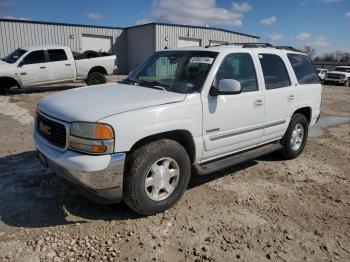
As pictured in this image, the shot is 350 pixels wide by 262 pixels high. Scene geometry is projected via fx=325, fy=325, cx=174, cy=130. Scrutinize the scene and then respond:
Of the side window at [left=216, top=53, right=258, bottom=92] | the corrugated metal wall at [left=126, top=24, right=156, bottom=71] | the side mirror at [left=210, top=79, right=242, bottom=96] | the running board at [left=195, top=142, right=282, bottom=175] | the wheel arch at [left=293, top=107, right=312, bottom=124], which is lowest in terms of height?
the running board at [left=195, top=142, right=282, bottom=175]

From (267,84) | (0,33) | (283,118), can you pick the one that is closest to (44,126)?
(267,84)

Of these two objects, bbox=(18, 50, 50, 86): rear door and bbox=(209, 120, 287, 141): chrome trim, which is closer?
bbox=(209, 120, 287, 141): chrome trim

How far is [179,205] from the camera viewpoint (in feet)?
13.1

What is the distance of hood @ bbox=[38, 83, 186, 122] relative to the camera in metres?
3.23

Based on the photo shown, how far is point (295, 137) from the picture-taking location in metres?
5.73

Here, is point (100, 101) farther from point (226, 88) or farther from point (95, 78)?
point (95, 78)

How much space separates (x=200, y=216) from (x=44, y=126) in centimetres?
205

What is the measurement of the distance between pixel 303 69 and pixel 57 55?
10.5m

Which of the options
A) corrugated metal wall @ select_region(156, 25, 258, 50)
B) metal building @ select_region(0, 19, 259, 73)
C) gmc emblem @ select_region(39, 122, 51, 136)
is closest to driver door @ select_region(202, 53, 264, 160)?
gmc emblem @ select_region(39, 122, 51, 136)

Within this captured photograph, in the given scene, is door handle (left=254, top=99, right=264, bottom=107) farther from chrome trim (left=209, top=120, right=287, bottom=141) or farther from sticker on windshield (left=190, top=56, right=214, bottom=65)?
sticker on windshield (left=190, top=56, right=214, bottom=65)

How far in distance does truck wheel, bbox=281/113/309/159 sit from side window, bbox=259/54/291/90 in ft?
2.32

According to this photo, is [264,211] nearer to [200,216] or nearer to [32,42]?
[200,216]

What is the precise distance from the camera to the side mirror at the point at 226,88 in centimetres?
383

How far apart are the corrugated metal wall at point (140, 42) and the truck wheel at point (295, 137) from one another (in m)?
20.6
